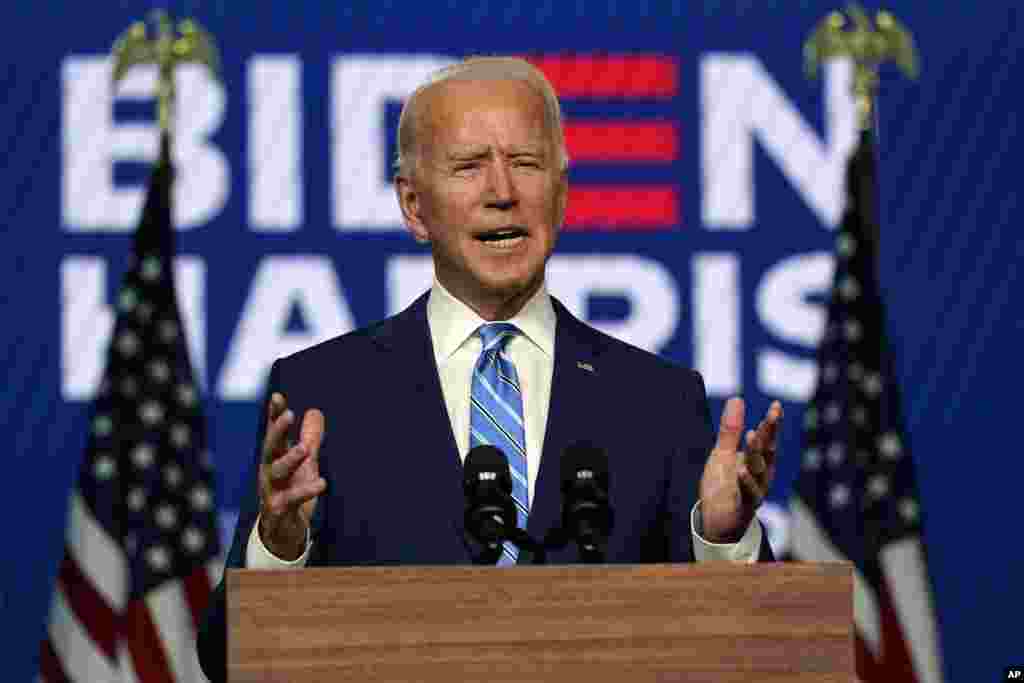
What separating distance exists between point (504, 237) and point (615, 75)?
3.53 m

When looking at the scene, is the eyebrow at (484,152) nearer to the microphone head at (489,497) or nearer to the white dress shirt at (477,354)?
the white dress shirt at (477,354)

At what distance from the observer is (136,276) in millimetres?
6000

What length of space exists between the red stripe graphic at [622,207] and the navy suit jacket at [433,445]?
10.6 ft

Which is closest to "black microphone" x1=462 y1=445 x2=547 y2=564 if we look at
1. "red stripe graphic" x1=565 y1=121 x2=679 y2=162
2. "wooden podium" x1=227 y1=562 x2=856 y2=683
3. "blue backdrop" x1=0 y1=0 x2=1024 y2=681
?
"wooden podium" x1=227 y1=562 x2=856 y2=683

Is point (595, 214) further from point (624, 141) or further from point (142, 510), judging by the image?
point (142, 510)

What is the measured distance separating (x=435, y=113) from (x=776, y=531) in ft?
11.3

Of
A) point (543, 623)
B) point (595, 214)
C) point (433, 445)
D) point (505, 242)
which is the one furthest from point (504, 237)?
point (595, 214)

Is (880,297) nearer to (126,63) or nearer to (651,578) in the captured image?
(126,63)

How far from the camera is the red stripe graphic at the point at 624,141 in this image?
645 cm

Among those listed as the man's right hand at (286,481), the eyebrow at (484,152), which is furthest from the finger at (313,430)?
the eyebrow at (484,152)

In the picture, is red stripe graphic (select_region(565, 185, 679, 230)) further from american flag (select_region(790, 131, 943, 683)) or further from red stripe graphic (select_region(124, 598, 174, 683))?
red stripe graphic (select_region(124, 598, 174, 683))

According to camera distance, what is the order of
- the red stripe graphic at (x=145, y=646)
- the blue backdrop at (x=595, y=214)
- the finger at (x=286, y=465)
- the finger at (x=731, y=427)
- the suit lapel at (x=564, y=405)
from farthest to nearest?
the blue backdrop at (x=595, y=214)
the red stripe graphic at (x=145, y=646)
the suit lapel at (x=564, y=405)
the finger at (x=731, y=427)
the finger at (x=286, y=465)

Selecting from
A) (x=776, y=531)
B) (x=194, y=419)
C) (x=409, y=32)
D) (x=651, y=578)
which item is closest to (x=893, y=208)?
(x=776, y=531)

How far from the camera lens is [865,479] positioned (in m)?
6.02
